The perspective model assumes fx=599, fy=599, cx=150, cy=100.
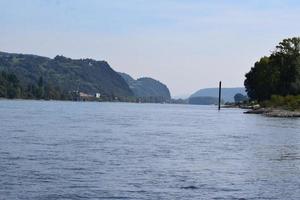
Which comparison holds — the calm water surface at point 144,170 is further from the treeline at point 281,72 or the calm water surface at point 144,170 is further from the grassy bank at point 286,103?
the treeline at point 281,72

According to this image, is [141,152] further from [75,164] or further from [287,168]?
[287,168]

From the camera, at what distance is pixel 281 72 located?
14838 cm

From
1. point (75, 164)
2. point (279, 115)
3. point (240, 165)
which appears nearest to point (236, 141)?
point (240, 165)

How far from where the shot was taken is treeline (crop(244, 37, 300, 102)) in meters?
142

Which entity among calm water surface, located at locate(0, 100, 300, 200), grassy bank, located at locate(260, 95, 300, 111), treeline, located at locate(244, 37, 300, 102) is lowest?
calm water surface, located at locate(0, 100, 300, 200)

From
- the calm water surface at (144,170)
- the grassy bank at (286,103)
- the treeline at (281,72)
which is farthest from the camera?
the treeline at (281,72)

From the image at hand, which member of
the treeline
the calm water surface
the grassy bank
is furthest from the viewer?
the treeline

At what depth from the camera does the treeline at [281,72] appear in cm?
14225

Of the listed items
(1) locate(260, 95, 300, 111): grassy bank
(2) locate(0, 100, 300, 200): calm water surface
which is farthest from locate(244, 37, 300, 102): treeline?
(2) locate(0, 100, 300, 200): calm water surface

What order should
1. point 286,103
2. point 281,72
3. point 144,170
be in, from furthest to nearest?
point 281,72 < point 286,103 < point 144,170

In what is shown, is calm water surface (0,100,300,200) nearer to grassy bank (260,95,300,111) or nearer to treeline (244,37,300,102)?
grassy bank (260,95,300,111)

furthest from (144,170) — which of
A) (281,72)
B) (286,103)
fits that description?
(281,72)

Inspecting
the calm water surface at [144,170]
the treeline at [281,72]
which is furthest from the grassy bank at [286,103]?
the calm water surface at [144,170]

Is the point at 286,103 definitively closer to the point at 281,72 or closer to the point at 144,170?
the point at 281,72
